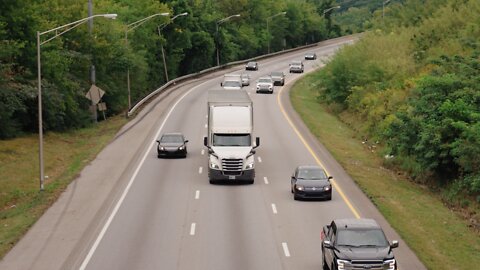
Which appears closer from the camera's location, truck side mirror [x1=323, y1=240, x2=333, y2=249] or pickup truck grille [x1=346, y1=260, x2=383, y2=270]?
pickup truck grille [x1=346, y1=260, x2=383, y2=270]

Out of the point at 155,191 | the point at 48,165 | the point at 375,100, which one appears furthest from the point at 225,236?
the point at 375,100

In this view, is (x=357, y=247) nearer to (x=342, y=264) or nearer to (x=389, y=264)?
(x=342, y=264)

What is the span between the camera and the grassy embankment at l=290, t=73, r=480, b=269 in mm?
32000

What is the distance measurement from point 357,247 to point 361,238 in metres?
0.55

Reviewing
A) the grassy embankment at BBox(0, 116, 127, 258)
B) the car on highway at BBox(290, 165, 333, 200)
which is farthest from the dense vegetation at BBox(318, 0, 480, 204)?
the grassy embankment at BBox(0, 116, 127, 258)

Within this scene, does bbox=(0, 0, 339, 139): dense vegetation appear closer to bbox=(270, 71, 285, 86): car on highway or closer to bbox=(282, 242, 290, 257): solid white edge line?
bbox=(270, 71, 285, 86): car on highway

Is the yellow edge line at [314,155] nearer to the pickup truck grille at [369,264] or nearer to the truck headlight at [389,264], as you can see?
the truck headlight at [389,264]

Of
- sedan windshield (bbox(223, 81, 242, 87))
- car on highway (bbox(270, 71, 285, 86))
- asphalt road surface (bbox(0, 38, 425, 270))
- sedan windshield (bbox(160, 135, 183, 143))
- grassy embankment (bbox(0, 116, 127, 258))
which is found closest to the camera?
asphalt road surface (bbox(0, 38, 425, 270))

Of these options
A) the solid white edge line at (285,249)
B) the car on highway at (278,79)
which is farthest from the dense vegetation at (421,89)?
the solid white edge line at (285,249)

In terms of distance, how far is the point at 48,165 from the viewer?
53594mm

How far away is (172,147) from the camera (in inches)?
2132

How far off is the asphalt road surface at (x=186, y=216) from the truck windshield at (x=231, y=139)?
7.55 ft

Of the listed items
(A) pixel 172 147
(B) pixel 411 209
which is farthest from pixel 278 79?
(B) pixel 411 209

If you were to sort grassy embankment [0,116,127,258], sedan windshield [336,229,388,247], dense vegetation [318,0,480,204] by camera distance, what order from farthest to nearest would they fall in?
dense vegetation [318,0,480,204] → grassy embankment [0,116,127,258] → sedan windshield [336,229,388,247]
